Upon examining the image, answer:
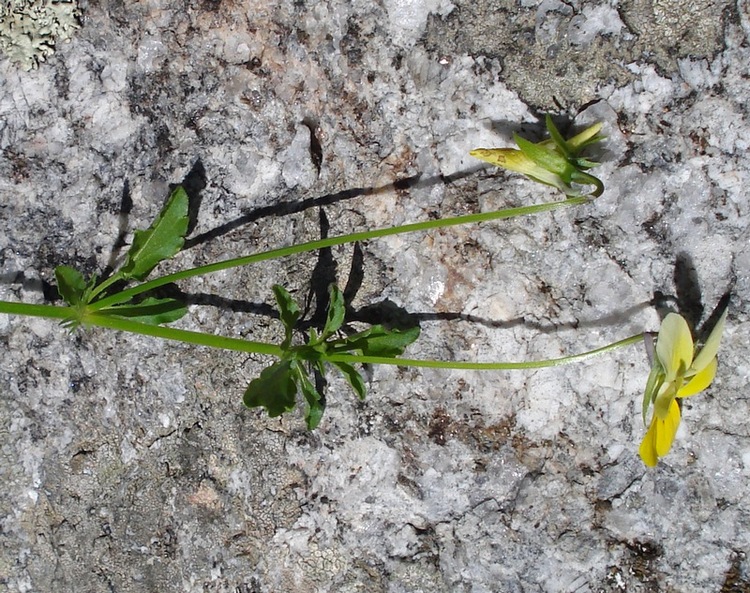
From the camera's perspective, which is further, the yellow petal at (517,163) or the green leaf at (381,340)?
the green leaf at (381,340)

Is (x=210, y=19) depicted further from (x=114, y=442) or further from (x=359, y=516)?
(x=359, y=516)

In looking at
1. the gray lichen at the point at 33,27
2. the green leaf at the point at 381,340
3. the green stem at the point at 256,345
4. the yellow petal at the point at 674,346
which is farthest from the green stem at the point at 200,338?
the yellow petal at the point at 674,346

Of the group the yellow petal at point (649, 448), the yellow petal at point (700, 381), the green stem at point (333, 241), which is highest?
the green stem at point (333, 241)

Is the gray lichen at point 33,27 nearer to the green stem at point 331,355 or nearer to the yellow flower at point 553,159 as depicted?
the green stem at point 331,355

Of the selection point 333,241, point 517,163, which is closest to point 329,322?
point 333,241

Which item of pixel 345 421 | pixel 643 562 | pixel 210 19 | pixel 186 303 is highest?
pixel 210 19

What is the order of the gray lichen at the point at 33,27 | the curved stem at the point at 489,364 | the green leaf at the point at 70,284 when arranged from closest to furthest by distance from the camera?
the curved stem at the point at 489,364
the green leaf at the point at 70,284
the gray lichen at the point at 33,27

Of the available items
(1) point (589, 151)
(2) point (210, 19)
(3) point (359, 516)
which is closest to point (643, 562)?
(3) point (359, 516)
